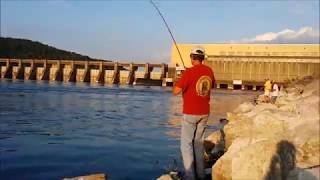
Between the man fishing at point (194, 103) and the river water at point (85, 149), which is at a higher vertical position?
the man fishing at point (194, 103)

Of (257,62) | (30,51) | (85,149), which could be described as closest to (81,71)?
(257,62)

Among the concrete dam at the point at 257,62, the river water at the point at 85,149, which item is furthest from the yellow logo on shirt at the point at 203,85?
the concrete dam at the point at 257,62

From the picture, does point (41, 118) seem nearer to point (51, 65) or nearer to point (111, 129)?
point (111, 129)

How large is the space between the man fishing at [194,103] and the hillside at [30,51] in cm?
14986

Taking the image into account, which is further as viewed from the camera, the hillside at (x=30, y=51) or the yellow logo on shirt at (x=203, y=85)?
the hillside at (x=30, y=51)

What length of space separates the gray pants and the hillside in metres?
150

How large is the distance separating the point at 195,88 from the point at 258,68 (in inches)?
3363

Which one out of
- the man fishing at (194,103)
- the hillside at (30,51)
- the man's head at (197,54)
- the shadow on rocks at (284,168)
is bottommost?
the shadow on rocks at (284,168)

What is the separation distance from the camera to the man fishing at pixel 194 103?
740cm

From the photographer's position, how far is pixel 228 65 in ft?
305

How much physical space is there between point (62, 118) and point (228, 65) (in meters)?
72.7

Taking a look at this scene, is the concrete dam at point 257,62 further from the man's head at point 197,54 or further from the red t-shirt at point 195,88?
the red t-shirt at point 195,88

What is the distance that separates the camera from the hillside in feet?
509

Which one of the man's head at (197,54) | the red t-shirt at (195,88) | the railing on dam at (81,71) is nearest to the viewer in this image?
the red t-shirt at (195,88)
